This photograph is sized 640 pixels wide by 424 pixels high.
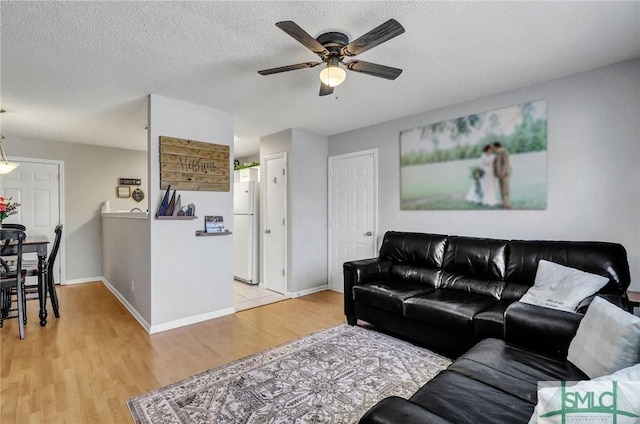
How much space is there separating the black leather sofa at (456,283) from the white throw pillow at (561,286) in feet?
0.26

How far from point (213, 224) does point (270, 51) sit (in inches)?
80.9

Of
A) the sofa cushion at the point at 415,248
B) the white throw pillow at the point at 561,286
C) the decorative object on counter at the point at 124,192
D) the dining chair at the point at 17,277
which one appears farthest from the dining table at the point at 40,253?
the white throw pillow at the point at 561,286

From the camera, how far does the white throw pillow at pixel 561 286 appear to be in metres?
2.21

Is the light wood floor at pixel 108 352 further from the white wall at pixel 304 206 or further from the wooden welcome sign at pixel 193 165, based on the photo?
the wooden welcome sign at pixel 193 165

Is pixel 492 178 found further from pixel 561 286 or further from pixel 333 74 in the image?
pixel 333 74

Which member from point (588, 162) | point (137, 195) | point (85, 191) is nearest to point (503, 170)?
point (588, 162)

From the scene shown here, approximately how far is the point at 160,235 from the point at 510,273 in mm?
3403

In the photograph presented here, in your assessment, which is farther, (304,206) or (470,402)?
(304,206)

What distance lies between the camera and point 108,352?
2.77 metres

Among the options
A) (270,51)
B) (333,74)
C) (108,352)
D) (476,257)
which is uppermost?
(270,51)

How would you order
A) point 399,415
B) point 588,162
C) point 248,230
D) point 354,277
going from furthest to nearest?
1. point 248,230
2. point 354,277
3. point 588,162
4. point 399,415

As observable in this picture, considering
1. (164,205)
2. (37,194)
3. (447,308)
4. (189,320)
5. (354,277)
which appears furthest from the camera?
(37,194)

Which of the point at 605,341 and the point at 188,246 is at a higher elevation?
the point at 188,246

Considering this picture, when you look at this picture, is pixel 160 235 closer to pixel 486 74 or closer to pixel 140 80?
pixel 140 80
